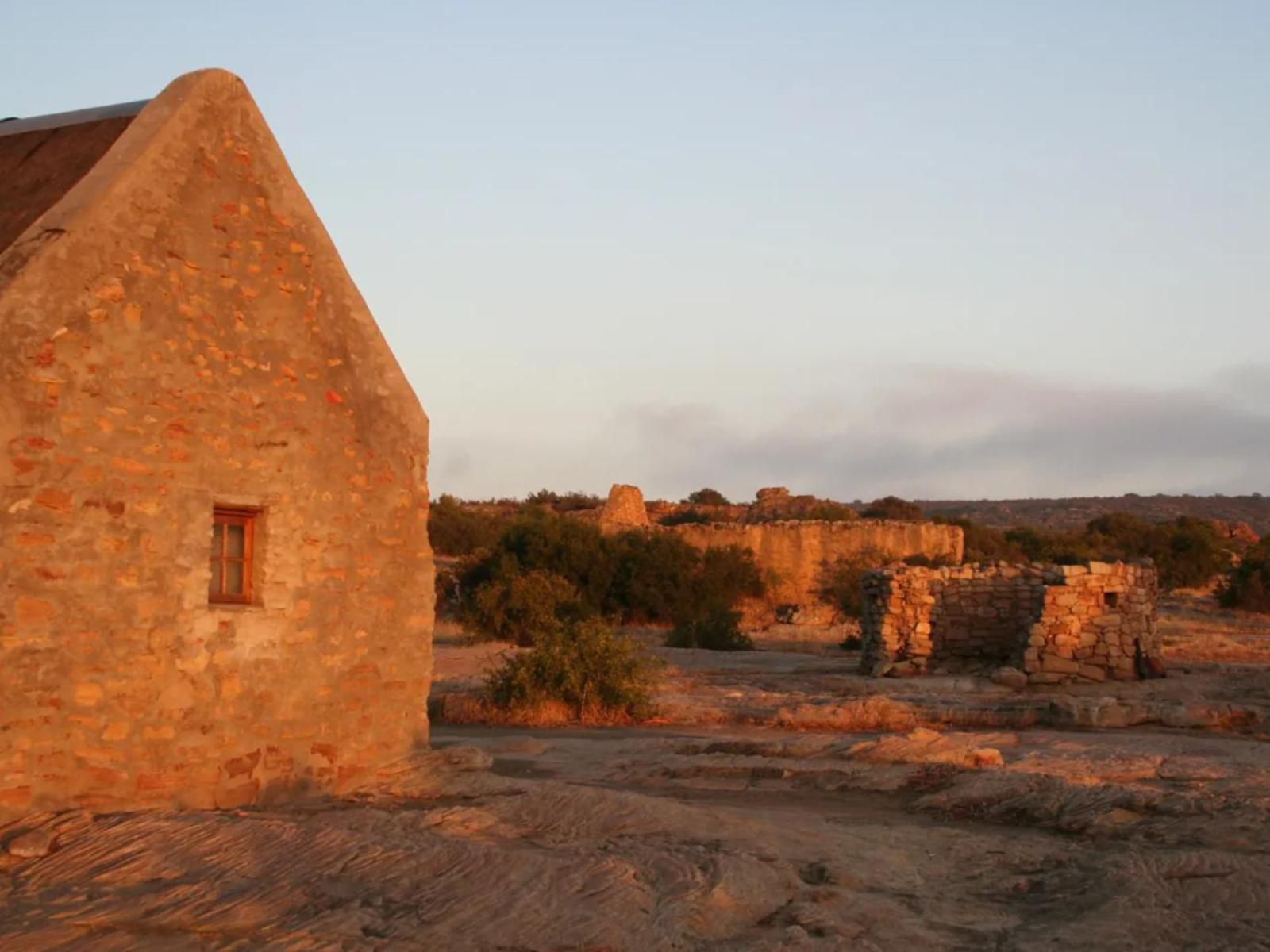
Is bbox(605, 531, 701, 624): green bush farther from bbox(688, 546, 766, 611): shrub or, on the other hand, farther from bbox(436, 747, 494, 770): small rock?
bbox(436, 747, 494, 770): small rock

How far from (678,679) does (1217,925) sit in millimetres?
14013

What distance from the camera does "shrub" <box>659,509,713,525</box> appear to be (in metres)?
51.3

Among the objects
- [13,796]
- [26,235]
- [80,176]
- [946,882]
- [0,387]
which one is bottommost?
[946,882]

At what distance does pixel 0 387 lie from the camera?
759cm

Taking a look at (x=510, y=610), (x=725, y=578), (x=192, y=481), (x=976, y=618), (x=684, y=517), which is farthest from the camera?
(x=684, y=517)

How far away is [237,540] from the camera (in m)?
9.21

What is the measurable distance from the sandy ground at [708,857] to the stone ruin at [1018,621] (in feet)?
23.0

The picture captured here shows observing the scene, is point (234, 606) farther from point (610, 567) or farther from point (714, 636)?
point (610, 567)

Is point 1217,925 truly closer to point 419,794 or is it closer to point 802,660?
point 419,794

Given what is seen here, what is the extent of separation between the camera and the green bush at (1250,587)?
35812mm

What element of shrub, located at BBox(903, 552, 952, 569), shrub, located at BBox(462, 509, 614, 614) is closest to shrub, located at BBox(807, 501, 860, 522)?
shrub, located at BBox(903, 552, 952, 569)

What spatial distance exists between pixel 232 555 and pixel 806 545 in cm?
3369

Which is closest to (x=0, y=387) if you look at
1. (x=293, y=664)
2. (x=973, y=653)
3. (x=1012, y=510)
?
(x=293, y=664)

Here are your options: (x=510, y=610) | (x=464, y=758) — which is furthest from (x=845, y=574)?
(x=464, y=758)
